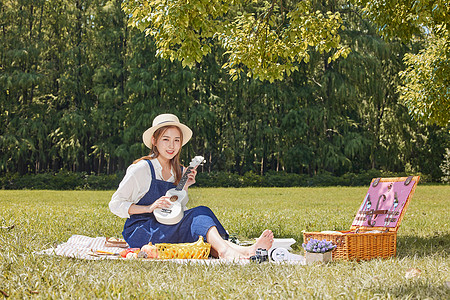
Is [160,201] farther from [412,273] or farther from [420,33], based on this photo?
[420,33]

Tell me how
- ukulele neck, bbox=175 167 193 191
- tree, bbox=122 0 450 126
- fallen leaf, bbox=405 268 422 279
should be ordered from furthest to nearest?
tree, bbox=122 0 450 126 → ukulele neck, bbox=175 167 193 191 → fallen leaf, bbox=405 268 422 279

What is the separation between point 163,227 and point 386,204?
250cm

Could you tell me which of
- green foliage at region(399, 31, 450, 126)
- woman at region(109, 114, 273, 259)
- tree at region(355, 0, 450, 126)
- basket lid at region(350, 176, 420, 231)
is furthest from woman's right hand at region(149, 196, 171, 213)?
green foliage at region(399, 31, 450, 126)

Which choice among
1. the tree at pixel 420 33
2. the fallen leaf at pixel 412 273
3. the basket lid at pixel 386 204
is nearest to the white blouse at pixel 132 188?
the basket lid at pixel 386 204

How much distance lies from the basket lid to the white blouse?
2.42 m

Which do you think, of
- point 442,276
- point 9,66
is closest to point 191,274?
point 442,276

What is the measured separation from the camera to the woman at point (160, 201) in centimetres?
532

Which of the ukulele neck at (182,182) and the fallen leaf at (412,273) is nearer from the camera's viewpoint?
the fallen leaf at (412,273)

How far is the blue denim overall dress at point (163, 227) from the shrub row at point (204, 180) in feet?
64.0

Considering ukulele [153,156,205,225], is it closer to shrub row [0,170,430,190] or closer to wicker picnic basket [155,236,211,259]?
wicker picnic basket [155,236,211,259]

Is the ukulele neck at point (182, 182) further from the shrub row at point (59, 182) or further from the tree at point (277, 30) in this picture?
the shrub row at point (59, 182)

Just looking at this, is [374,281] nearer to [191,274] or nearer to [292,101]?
[191,274]

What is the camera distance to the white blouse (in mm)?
5554

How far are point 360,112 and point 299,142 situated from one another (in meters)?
3.70
